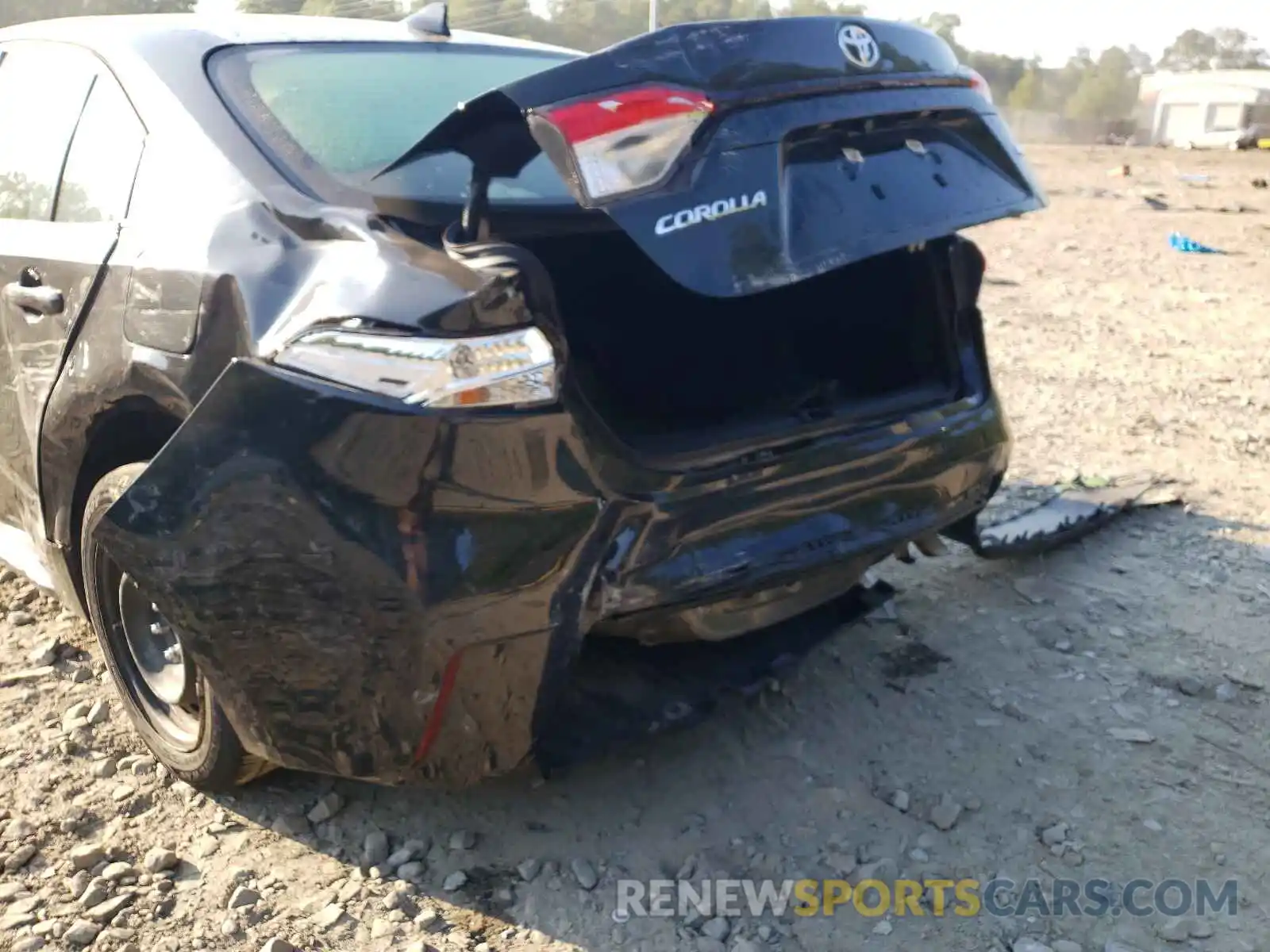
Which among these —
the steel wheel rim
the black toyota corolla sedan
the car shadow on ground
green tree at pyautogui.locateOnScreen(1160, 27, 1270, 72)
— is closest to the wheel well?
the black toyota corolla sedan

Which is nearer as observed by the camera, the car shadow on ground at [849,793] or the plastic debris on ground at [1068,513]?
the car shadow on ground at [849,793]

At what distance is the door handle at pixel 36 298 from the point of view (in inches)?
104

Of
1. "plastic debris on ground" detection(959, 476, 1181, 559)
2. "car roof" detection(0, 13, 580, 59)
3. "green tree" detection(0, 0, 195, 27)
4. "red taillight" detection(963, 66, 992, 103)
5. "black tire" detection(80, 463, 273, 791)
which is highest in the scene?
"car roof" detection(0, 13, 580, 59)

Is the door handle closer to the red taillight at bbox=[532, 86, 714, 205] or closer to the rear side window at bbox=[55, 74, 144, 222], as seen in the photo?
the rear side window at bbox=[55, 74, 144, 222]

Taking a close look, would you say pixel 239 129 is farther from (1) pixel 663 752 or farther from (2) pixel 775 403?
(1) pixel 663 752

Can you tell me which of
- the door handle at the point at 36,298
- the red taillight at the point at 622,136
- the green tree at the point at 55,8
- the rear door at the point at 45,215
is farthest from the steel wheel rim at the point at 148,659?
the green tree at the point at 55,8

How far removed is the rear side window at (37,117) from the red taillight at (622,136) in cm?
152

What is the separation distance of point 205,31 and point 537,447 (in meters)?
1.48

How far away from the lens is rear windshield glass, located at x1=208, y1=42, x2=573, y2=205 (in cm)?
239

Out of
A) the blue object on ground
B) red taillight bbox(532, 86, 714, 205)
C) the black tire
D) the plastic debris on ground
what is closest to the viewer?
red taillight bbox(532, 86, 714, 205)

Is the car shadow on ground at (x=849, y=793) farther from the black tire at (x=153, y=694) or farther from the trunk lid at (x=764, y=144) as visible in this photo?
the trunk lid at (x=764, y=144)

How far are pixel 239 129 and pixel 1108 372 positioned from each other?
5.04 m

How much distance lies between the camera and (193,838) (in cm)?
256

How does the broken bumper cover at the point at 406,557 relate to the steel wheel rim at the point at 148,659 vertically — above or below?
above
